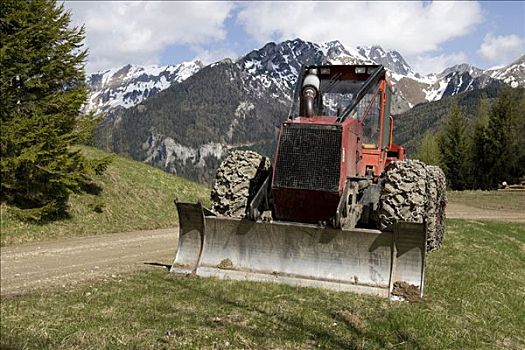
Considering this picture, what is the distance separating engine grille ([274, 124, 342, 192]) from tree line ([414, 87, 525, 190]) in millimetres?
40253

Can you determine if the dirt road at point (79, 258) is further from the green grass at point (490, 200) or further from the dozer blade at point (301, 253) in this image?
the green grass at point (490, 200)

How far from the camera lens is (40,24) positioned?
15.7 metres

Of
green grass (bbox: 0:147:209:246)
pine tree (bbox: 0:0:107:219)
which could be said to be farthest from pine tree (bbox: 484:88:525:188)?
pine tree (bbox: 0:0:107:219)

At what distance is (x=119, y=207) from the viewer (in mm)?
19594

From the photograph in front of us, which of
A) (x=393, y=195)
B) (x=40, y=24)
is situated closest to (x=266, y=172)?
(x=393, y=195)

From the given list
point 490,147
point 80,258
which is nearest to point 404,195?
point 80,258

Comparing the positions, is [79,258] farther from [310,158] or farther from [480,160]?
[480,160]

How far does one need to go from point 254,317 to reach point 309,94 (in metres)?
4.22

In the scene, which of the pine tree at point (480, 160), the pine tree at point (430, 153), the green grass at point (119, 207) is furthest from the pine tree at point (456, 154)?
the green grass at point (119, 207)

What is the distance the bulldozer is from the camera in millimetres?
6781

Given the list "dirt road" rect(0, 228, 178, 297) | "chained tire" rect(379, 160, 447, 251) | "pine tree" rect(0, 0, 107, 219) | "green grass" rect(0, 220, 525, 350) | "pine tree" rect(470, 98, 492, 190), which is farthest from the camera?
"pine tree" rect(470, 98, 492, 190)

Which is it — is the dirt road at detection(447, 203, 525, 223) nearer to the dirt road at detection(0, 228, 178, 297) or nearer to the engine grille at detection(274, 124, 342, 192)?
the dirt road at detection(0, 228, 178, 297)

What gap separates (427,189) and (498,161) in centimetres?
4187

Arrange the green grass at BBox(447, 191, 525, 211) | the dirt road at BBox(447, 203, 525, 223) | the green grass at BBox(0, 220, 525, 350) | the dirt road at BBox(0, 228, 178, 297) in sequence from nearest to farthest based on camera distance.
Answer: the green grass at BBox(0, 220, 525, 350) < the dirt road at BBox(0, 228, 178, 297) < the dirt road at BBox(447, 203, 525, 223) < the green grass at BBox(447, 191, 525, 211)
